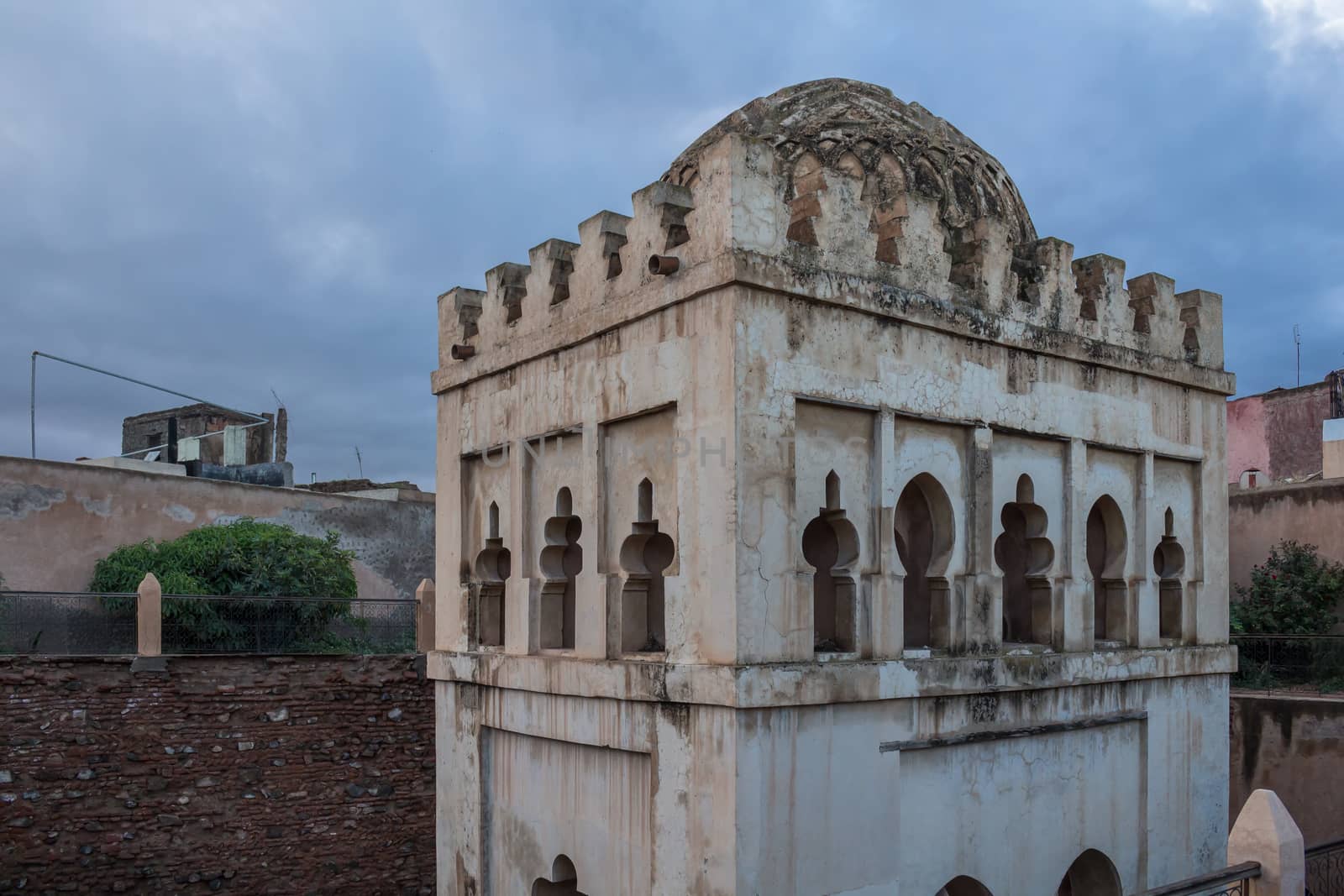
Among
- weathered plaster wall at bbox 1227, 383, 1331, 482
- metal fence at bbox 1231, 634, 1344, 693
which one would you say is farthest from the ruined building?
weathered plaster wall at bbox 1227, 383, 1331, 482

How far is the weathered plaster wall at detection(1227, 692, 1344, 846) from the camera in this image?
41.9 feet

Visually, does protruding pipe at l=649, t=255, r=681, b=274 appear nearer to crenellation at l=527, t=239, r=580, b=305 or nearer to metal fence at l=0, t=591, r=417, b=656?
crenellation at l=527, t=239, r=580, b=305

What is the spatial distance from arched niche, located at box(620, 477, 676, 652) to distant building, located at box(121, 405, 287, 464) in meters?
23.0

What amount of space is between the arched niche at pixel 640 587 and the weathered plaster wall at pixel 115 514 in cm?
1357

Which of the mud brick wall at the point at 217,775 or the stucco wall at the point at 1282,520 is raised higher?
the stucco wall at the point at 1282,520

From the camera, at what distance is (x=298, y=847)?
1410 centimetres

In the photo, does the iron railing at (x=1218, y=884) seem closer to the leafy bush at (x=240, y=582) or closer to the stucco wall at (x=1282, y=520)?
the stucco wall at (x=1282, y=520)

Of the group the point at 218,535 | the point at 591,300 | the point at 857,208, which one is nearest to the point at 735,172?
the point at 857,208

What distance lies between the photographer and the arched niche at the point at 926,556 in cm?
709

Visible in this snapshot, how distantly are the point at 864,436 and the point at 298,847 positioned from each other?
10518mm

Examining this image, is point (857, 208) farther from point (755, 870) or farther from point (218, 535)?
point (218, 535)

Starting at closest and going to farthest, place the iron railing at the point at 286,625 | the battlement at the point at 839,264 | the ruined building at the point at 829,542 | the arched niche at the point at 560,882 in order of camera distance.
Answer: the ruined building at the point at 829,542
the battlement at the point at 839,264
the arched niche at the point at 560,882
the iron railing at the point at 286,625

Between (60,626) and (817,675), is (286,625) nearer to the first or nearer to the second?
(60,626)

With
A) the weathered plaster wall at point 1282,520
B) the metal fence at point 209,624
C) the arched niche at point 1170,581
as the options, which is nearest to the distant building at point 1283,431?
the weathered plaster wall at point 1282,520
